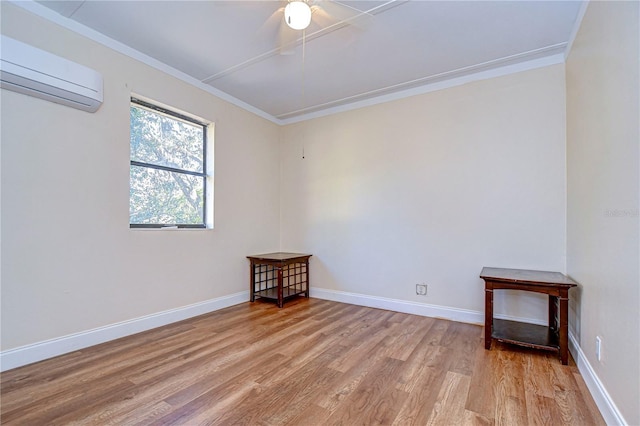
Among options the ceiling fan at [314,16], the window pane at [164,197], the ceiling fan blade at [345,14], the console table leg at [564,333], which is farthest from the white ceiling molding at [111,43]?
the console table leg at [564,333]

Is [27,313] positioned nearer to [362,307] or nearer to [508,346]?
[362,307]

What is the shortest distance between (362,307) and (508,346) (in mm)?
1644

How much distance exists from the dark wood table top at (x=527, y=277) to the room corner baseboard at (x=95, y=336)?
2985 millimetres

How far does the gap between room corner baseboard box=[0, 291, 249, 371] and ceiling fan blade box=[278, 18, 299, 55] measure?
288cm

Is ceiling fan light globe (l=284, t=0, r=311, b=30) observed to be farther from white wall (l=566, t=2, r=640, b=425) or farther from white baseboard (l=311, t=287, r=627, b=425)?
white baseboard (l=311, t=287, r=627, b=425)

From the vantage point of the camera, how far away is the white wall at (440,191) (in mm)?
2865

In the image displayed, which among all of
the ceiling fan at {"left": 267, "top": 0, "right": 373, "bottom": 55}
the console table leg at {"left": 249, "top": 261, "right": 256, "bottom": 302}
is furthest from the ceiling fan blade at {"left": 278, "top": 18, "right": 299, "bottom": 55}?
the console table leg at {"left": 249, "top": 261, "right": 256, "bottom": 302}

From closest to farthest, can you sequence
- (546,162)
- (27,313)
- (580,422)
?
(580,422) < (27,313) < (546,162)

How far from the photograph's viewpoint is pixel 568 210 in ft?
8.73

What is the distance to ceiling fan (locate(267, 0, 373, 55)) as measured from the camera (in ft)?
6.82

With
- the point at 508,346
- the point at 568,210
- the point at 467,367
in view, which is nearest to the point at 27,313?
the point at 467,367

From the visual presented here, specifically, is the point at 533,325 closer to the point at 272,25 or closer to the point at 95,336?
the point at 272,25

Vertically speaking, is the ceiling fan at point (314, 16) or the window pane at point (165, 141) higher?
the ceiling fan at point (314, 16)

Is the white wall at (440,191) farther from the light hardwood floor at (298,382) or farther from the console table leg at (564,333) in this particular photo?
the light hardwood floor at (298,382)
